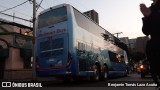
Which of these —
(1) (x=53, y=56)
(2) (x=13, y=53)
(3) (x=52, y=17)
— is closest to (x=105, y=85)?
(1) (x=53, y=56)

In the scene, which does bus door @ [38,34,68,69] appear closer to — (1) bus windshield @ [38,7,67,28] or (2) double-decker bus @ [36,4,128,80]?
(2) double-decker bus @ [36,4,128,80]

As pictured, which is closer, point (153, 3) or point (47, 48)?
point (153, 3)

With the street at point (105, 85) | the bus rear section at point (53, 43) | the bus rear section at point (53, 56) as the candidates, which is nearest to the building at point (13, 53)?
the bus rear section at point (53, 43)

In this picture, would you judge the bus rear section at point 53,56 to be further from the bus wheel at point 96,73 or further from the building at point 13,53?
the building at point 13,53

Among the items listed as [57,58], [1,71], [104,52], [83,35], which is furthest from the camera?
[1,71]

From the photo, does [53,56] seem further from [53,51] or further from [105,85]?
[105,85]

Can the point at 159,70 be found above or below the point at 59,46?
below

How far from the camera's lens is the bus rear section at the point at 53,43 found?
1189 centimetres

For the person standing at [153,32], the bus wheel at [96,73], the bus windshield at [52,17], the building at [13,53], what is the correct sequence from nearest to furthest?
the person standing at [153,32], the bus windshield at [52,17], the bus wheel at [96,73], the building at [13,53]

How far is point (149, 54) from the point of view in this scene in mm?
2799

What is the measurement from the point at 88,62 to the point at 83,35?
1.47m

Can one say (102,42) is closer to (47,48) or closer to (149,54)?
(47,48)

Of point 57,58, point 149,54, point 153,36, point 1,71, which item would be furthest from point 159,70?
point 1,71

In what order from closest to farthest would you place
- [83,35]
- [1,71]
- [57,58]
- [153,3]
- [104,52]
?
[153,3] < [57,58] < [83,35] < [104,52] < [1,71]
